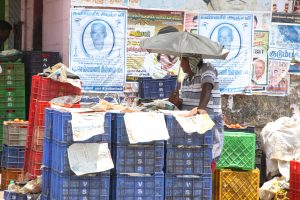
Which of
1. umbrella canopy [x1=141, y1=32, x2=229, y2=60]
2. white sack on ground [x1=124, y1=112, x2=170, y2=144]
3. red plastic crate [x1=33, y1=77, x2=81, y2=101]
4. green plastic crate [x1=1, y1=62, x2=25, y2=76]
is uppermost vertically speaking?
umbrella canopy [x1=141, y1=32, x2=229, y2=60]

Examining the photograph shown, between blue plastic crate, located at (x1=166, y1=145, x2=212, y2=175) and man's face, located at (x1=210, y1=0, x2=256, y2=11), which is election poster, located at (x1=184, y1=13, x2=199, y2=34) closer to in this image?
man's face, located at (x1=210, y1=0, x2=256, y2=11)

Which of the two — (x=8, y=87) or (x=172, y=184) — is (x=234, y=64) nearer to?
(x=8, y=87)

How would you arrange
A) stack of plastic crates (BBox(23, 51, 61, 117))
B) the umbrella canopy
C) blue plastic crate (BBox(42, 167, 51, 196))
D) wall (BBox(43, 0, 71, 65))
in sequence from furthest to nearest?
stack of plastic crates (BBox(23, 51, 61, 117))
wall (BBox(43, 0, 71, 65))
the umbrella canopy
blue plastic crate (BBox(42, 167, 51, 196))

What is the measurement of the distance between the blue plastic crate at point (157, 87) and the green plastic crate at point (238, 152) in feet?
5.11

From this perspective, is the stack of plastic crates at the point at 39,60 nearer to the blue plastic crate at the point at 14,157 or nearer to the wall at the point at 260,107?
the blue plastic crate at the point at 14,157

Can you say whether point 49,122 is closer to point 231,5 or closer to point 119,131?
point 119,131

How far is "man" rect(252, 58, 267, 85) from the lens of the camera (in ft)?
41.4

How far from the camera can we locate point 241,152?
34.1 feet

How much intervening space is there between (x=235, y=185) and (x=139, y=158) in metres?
2.80

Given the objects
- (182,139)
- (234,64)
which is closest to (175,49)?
(182,139)

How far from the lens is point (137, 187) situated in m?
7.69

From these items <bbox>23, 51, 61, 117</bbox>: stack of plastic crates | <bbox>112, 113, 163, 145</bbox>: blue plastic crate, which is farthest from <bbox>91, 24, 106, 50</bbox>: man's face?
<bbox>112, 113, 163, 145</bbox>: blue plastic crate

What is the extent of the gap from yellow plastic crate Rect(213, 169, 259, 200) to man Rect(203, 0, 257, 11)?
3.38m

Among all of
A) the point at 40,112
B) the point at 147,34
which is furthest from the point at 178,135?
the point at 147,34
